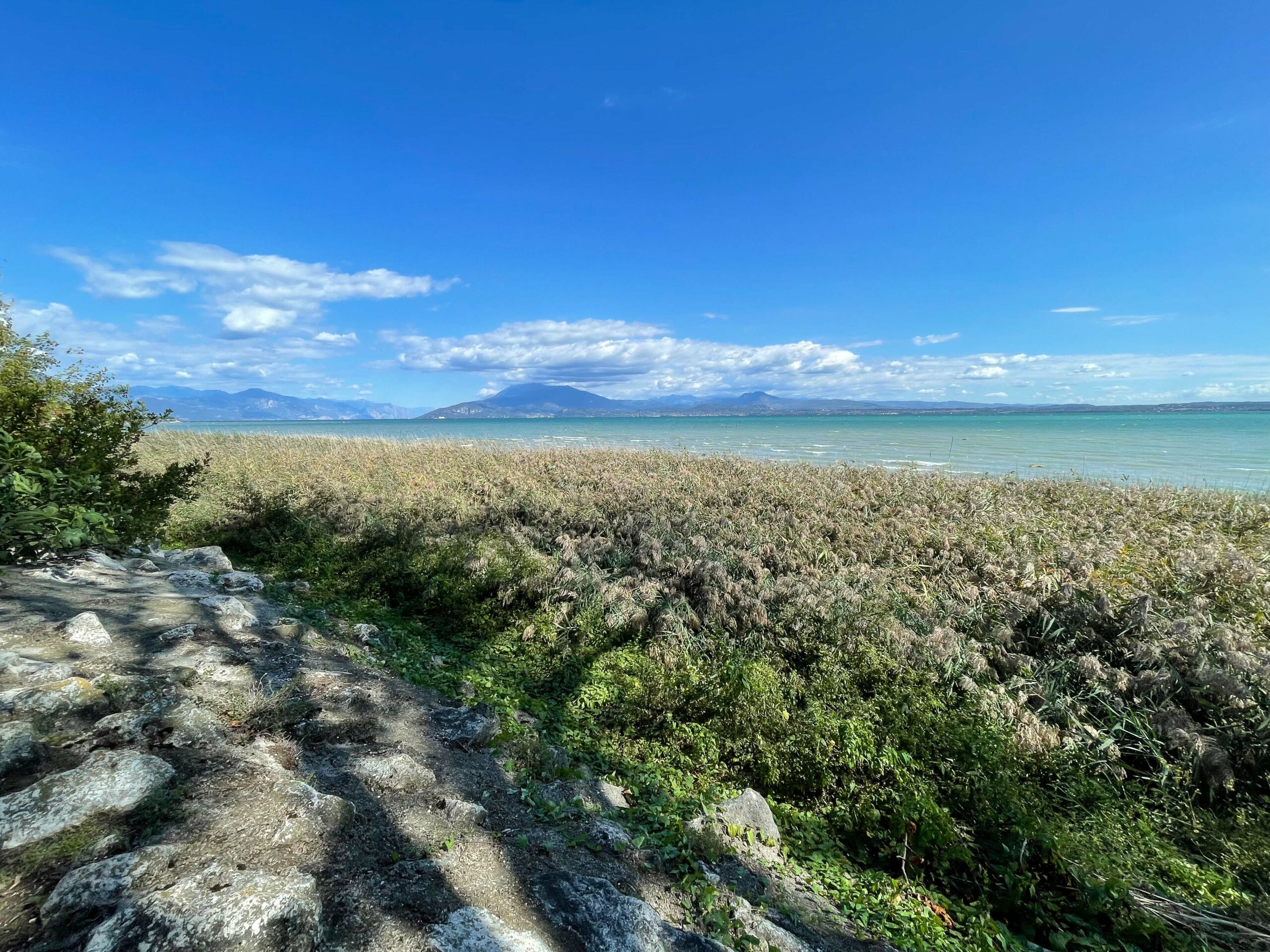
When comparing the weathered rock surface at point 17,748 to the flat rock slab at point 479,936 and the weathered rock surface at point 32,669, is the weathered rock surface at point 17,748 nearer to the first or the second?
the weathered rock surface at point 32,669

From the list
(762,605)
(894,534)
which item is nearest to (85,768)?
(762,605)

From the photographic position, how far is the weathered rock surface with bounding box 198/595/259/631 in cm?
566

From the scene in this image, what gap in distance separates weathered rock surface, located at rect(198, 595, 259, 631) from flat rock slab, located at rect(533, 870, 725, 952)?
4806mm

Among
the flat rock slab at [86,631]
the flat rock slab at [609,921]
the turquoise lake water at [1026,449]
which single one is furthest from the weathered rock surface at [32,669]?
the turquoise lake water at [1026,449]

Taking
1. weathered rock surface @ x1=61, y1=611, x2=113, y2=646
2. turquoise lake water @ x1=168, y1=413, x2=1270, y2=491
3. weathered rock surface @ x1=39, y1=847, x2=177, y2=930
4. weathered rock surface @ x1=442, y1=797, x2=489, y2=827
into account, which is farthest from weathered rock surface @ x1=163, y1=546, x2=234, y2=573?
turquoise lake water @ x1=168, y1=413, x2=1270, y2=491

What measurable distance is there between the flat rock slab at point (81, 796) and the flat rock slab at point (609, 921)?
2103 mm

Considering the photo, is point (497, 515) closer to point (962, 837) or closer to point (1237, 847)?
point (962, 837)

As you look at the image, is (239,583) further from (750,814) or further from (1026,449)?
(1026,449)

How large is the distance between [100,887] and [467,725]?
2.82m

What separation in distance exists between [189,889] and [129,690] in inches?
83.4

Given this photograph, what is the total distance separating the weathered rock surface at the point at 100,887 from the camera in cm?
194

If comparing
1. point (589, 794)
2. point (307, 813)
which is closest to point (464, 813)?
point (307, 813)

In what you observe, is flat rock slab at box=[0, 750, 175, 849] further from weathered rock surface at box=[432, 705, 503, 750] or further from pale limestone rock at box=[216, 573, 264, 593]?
pale limestone rock at box=[216, 573, 264, 593]

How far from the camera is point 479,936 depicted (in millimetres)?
2357
